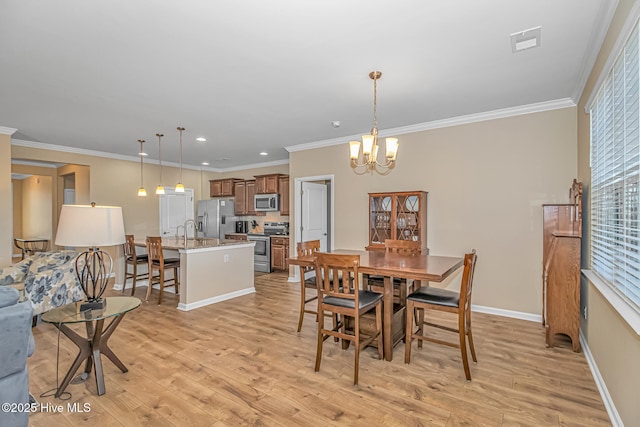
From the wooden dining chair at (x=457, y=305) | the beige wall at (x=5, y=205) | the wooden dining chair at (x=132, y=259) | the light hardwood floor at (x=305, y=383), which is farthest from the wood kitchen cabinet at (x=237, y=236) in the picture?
the wooden dining chair at (x=457, y=305)

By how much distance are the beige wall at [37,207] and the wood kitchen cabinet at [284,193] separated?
6104mm

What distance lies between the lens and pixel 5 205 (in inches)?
188

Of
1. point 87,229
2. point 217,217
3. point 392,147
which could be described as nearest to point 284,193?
point 217,217

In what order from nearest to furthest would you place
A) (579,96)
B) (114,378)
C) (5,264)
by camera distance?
1. (114,378)
2. (579,96)
3. (5,264)

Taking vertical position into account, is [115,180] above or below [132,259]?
above

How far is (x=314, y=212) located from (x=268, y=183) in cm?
167

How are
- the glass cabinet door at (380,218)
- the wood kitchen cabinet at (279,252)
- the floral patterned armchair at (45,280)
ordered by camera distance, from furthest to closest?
the wood kitchen cabinet at (279,252)
the glass cabinet door at (380,218)
the floral patterned armchair at (45,280)

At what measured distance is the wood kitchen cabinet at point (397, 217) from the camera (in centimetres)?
439

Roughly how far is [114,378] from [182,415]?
2.83 feet

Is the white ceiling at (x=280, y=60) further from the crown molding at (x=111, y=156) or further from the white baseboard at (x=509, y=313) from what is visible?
the white baseboard at (x=509, y=313)

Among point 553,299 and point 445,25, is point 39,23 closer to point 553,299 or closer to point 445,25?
point 445,25

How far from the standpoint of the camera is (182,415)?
2.08 meters

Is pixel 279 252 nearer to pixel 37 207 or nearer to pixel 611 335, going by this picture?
pixel 611 335

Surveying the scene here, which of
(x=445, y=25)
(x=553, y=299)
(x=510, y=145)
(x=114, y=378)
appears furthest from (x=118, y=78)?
(x=553, y=299)
